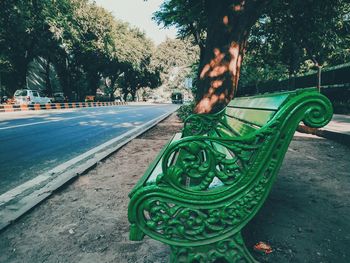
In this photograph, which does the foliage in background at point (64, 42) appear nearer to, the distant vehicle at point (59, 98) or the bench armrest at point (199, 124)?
the distant vehicle at point (59, 98)

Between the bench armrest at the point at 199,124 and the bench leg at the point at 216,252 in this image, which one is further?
the bench armrest at the point at 199,124

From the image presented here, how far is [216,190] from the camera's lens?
1701 mm

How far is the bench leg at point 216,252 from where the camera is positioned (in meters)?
1.70

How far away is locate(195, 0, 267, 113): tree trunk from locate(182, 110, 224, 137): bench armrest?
1.96 metres

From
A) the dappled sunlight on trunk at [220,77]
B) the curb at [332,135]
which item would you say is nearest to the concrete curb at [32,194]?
the dappled sunlight on trunk at [220,77]

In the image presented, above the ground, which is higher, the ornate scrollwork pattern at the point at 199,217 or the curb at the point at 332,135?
the ornate scrollwork pattern at the point at 199,217

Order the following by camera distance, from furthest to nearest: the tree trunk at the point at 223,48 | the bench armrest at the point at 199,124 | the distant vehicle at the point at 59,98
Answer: the distant vehicle at the point at 59,98 → the tree trunk at the point at 223,48 → the bench armrest at the point at 199,124

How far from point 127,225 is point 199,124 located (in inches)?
82.7

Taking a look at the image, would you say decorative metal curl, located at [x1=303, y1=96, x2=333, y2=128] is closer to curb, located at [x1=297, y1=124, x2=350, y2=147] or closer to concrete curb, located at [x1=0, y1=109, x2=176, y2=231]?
concrete curb, located at [x1=0, y1=109, x2=176, y2=231]

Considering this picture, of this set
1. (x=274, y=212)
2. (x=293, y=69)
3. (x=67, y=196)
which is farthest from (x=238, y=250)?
(x=293, y=69)

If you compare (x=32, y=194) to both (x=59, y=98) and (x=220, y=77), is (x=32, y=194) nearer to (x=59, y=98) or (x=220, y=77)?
(x=220, y=77)

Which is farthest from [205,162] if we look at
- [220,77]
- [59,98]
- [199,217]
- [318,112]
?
[59,98]

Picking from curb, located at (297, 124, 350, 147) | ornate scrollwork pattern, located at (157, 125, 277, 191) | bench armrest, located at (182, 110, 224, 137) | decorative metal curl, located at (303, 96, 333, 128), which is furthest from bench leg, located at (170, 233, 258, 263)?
curb, located at (297, 124, 350, 147)

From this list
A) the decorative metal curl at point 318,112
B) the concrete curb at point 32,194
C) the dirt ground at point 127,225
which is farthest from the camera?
the concrete curb at point 32,194
